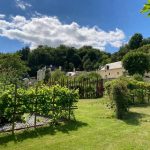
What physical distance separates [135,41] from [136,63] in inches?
1600

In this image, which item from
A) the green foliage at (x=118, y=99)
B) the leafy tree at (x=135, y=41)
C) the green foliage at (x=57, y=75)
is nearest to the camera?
the green foliage at (x=118, y=99)


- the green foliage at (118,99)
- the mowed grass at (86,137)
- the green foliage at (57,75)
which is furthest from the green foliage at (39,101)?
the green foliage at (57,75)

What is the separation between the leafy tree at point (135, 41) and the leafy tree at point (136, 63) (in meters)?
37.6

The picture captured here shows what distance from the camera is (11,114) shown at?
10109 mm

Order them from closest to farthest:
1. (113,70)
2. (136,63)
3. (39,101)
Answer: (39,101)
(136,63)
(113,70)

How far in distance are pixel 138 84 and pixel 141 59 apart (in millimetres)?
39479

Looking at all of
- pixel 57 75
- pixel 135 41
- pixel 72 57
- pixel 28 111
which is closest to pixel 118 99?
pixel 28 111

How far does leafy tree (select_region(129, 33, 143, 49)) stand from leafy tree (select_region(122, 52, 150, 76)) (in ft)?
123

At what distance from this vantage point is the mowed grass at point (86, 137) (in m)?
8.57

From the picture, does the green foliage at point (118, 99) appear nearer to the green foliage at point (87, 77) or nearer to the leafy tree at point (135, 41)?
the green foliage at point (87, 77)

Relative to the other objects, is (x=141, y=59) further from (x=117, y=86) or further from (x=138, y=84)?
(x=117, y=86)

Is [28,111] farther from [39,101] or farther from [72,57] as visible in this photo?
[72,57]

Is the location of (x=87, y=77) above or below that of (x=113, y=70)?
below

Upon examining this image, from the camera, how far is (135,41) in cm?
9750
